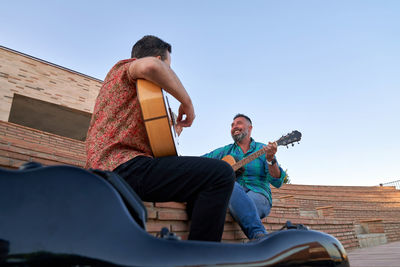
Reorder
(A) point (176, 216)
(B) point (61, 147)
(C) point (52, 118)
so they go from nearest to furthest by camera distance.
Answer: (A) point (176, 216), (B) point (61, 147), (C) point (52, 118)

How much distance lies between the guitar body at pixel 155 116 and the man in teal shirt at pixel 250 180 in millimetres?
933

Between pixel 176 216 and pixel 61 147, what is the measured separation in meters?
5.13

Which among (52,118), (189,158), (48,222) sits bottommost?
(48,222)

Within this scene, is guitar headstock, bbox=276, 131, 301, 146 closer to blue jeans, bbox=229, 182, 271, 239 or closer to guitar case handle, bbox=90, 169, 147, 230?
blue jeans, bbox=229, 182, 271, 239

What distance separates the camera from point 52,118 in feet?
34.9

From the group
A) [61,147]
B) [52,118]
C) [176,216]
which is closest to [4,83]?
[52,118]

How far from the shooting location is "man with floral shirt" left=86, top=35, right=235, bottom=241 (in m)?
A: 1.19

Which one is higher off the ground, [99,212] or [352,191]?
[99,212]

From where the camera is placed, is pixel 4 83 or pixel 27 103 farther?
pixel 27 103

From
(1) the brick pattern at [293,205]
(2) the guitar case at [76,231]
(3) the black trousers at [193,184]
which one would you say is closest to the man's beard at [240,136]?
(1) the brick pattern at [293,205]

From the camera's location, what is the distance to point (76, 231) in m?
0.52

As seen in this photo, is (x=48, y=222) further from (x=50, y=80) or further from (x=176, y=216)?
(x=50, y=80)

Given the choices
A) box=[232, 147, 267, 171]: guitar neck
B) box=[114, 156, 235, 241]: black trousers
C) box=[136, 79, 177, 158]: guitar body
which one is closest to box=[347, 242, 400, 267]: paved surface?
box=[232, 147, 267, 171]: guitar neck

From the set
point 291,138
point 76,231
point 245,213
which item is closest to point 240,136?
point 291,138
